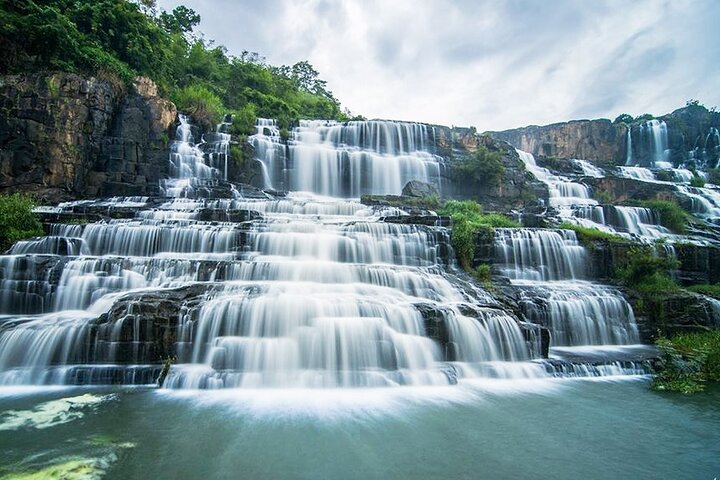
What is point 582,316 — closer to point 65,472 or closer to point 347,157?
point 65,472

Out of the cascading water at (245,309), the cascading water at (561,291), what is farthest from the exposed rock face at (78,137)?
the cascading water at (561,291)

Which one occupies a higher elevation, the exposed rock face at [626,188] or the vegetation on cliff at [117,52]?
the vegetation on cliff at [117,52]

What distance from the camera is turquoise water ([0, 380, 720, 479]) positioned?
4.77 meters

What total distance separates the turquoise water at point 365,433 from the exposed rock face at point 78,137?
13106mm

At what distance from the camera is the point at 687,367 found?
845 cm

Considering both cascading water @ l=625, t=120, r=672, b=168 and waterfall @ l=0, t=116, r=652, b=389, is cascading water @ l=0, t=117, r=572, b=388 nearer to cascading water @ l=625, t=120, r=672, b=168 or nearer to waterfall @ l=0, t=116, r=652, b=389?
waterfall @ l=0, t=116, r=652, b=389

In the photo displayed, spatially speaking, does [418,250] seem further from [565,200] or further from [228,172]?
[565,200]

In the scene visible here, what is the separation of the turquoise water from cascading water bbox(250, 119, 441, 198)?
57.4 ft

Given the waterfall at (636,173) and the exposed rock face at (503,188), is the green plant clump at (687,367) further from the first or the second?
the waterfall at (636,173)

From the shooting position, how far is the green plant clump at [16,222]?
11.6m

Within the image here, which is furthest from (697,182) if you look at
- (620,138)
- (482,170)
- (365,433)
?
(365,433)

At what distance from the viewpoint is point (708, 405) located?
23.4 feet

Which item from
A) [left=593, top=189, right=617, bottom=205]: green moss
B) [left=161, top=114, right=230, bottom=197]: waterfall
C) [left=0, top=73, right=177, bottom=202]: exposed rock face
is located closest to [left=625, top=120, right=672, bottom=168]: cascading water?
[left=593, top=189, right=617, bottom=205]: green moss

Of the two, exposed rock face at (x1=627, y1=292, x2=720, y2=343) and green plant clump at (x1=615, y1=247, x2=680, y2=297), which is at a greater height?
green plant clump at (x1=615, y1=247, x2=680, y2=297)
